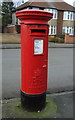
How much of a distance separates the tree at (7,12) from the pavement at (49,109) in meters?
31.3

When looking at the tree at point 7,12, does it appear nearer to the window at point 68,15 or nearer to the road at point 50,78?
the window at point 68,15

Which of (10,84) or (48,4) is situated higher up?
(48,4)

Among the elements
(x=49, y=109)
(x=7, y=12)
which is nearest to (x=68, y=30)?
(x=7, y=12)

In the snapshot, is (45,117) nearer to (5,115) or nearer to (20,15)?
(5,115)

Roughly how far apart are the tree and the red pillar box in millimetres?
31583

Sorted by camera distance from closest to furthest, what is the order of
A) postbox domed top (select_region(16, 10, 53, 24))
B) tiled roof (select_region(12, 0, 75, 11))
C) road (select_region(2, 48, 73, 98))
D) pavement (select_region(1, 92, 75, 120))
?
1. postbox domed top (select_region(16, 10, 53, 24))
2. pavement (select_region(1, 92, 75, 120))
3. road (select_region(2, 48, 73, 98))
4. tiled roof (select_region(12, 0, 75, 11))

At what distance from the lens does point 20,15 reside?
2.80 m

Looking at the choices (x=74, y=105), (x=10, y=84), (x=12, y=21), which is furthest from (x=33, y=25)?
(x=12, y=21)

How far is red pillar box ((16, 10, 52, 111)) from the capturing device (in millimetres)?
2771

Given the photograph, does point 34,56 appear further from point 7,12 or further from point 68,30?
point 7,12

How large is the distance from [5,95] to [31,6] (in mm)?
26506

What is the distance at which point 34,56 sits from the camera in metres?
2.91

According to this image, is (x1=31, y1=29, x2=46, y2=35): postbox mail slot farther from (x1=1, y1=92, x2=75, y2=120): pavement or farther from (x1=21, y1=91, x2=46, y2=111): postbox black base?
(x1=1, y1=92, x2=75, y2=120): pavement

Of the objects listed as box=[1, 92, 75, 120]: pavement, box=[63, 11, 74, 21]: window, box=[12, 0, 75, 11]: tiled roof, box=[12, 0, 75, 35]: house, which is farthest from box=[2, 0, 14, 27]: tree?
box=[1, 92, 75, 120]: pavement
